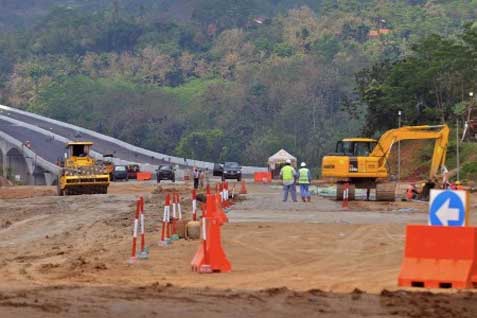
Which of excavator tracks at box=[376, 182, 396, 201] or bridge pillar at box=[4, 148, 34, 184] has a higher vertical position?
bridge pillar at box=[4, 148, 34, 184]

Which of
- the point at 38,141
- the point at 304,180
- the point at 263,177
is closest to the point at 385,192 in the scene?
the point at 304,180

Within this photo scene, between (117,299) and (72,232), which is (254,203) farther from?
(117,299)

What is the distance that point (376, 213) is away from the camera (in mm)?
41031

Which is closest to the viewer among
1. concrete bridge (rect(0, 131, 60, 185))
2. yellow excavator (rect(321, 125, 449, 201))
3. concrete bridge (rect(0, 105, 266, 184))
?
yellow excavator (rect(321, 125, 449, 201))

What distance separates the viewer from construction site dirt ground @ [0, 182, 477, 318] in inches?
600

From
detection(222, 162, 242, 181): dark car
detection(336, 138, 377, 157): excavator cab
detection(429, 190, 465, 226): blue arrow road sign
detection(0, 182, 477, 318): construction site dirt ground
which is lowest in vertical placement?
detection(0, 182, 477, 318): construction site dirt ground

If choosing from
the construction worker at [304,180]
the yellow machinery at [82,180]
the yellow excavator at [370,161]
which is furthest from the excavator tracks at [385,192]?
the yellow machinery at [82,180]

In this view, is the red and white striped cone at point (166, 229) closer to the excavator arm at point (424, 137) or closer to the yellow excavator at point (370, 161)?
the yellow excavator at point (370, 161)

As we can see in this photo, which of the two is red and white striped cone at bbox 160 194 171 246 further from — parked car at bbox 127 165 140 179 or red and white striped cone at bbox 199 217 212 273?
parked car at bbox 127 165 140 179

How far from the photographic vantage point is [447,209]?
59.5 ft

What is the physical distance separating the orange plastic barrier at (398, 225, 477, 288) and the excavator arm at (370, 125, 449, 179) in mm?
34024

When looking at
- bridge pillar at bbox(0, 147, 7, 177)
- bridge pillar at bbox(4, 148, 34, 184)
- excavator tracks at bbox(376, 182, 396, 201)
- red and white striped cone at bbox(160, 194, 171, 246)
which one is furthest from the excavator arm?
bridge pillar at bbox(4, 148, 34, 184)

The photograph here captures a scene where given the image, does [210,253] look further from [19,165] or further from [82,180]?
[19,165]

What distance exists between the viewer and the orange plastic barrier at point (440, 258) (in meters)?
18.1
